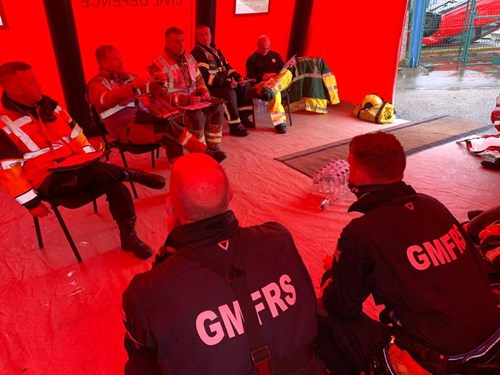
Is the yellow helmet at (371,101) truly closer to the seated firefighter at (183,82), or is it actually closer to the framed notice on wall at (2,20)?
the seated firefighter at (183,82)

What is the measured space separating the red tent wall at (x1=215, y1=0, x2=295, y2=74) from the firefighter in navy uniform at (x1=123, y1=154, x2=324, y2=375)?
4.85m

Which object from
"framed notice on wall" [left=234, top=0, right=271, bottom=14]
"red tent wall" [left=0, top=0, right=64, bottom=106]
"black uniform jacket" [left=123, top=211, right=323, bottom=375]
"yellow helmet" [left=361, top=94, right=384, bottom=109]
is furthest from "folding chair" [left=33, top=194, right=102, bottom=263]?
"yellow helmet" [left=361, top=94, right=384, bottom=109]

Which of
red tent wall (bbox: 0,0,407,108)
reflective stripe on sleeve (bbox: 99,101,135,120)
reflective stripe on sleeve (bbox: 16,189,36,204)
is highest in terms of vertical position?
red tent wall (bbox: 0,0,407,108)

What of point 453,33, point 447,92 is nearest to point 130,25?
point 447,92

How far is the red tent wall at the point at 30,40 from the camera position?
409cm

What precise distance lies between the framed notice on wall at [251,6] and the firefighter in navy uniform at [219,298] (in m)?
5.00

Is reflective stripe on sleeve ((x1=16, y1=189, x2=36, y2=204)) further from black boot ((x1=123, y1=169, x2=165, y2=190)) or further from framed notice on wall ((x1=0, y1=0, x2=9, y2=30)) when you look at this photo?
framed notice on wall ((x1=0, y1=0, x2=9, y2=30))

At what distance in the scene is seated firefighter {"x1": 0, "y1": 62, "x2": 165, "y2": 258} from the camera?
2418 mm

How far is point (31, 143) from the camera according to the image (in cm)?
253

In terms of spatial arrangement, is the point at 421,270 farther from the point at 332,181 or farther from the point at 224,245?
the point at 332,181

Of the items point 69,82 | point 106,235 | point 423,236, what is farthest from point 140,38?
point 423,236

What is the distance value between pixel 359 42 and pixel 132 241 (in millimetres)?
4479

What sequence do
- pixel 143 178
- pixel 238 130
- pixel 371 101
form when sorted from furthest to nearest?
pixel 371 101 < pixel 238 130 < pixel 143 178

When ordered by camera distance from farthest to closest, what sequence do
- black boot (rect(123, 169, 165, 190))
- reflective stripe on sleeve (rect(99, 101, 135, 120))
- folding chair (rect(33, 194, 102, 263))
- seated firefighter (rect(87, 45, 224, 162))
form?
1. reflective stripe on sleeve (rect(99, 101, 135, 120))
2. seated firefighter (rect(87, 45, 224, 162))
3. black boot (rect(123, 169, 165, 190))
4. folding chair (rect(33, 194, 102, 263))
